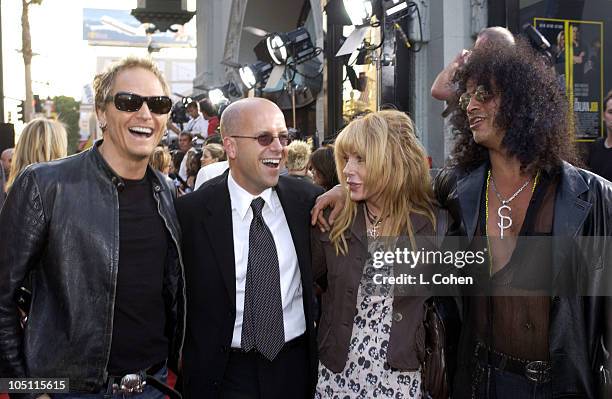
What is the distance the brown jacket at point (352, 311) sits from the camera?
3133 millimetres

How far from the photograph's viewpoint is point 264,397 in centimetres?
326

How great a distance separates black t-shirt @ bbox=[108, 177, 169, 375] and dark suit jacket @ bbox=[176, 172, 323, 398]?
298 mm

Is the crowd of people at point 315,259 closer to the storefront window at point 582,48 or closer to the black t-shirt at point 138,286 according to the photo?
the black t-shirt at point 138,286

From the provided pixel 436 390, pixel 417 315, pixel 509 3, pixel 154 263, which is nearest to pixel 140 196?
pixel 154 263

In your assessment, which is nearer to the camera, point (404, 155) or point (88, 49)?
point (404, 155)

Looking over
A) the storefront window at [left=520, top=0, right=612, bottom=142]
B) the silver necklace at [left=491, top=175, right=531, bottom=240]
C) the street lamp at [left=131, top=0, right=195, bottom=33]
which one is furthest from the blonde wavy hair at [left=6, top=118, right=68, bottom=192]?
the street lamp at [left=131, top=0, right=195, bottom=33]

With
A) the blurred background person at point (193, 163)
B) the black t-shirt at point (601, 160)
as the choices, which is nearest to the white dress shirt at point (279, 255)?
the black t-shirt at point (601, 160)

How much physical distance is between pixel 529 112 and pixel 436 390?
1.33 metres

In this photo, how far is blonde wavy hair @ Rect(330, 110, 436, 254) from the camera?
3.26 meters

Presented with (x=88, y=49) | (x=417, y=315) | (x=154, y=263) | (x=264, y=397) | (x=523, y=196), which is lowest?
(x=264, y=397)

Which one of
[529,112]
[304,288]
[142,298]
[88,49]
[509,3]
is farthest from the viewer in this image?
[88,49]

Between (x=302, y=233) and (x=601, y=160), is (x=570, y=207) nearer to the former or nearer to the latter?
(x=302, y=233)

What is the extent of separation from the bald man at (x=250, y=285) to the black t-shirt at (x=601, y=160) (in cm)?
401

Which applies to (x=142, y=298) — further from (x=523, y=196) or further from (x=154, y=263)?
(x=523, y=196)
